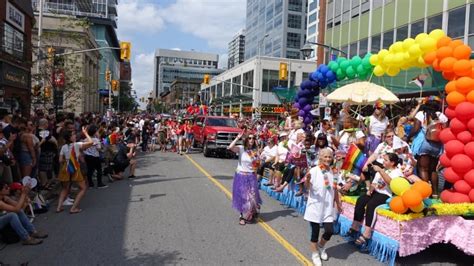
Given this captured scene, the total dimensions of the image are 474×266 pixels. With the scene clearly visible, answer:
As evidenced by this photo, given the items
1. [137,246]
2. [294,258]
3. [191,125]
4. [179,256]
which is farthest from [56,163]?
[191,125]

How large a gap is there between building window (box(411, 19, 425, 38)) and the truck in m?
11.5

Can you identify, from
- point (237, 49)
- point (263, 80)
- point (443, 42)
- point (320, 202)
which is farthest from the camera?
point (237, 49)

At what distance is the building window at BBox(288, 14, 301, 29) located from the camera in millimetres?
104375

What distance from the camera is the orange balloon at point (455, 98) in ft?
23.0

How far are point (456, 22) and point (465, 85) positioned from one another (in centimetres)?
1631

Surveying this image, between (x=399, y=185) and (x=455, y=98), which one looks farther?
(x=455, y=98)

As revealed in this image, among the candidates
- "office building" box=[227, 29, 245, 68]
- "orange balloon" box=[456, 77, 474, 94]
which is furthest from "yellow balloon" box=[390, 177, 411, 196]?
"office building" box=[227, 29, 245, 68]

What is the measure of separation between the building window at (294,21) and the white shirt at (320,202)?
10258 centimetres

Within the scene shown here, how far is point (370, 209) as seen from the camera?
6.30m

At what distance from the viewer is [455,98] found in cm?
705

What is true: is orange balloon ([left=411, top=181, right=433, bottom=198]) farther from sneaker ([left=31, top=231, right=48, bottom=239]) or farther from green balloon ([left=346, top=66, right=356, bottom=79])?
green balloon ([left=346, top=66, right=356, bottom=79])

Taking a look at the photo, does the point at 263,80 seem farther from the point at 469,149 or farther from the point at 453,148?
the point at 469,149

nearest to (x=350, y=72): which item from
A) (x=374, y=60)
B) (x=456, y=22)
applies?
(x=374, y=60)

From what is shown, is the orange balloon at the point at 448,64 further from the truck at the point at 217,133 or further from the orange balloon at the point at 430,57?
the truck at the point at 217,133
